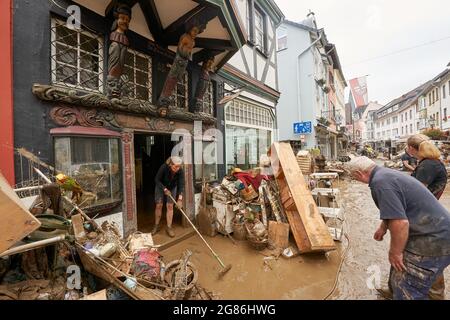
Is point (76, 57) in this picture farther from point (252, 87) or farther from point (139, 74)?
point (252, 87)

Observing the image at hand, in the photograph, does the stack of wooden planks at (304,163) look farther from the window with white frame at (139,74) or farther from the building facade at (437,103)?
the building facade at (437,103)

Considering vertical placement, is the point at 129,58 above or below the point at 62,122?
above

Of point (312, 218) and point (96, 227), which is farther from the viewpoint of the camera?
point (312, 218)

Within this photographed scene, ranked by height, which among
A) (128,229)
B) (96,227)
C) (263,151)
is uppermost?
(263,151)

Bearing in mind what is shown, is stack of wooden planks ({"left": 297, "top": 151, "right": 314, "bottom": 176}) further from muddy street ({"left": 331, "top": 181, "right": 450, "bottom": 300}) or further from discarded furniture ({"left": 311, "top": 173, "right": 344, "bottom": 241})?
muddy street ({"left": 331, "top": 181, "right": 450, "bottom": 300})

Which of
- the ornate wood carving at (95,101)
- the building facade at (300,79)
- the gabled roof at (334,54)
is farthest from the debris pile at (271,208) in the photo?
the gabled roof at (334,54)

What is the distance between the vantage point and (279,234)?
4270 mm

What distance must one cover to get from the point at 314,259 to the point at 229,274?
1599 millimetres

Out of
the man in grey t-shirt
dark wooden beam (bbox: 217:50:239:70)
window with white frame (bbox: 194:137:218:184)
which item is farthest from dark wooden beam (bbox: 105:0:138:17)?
the man in grey t-shirt

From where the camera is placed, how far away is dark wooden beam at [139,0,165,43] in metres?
4.05
